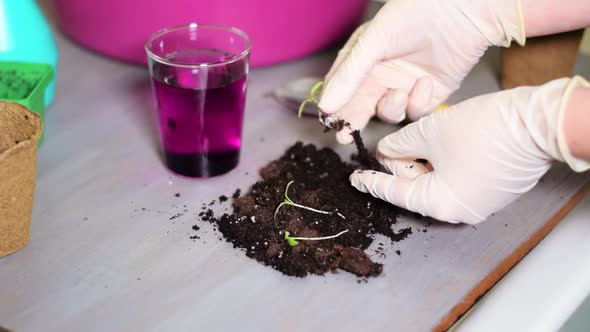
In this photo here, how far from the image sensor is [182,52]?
0.88m

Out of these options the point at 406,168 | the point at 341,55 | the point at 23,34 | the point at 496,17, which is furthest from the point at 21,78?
the point at 496,17

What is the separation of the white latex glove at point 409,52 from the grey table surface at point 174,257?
98 mm

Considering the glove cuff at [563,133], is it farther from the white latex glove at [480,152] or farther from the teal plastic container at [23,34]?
the teal plastic container at [23,34]

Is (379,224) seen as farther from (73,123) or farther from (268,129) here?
(73,123)

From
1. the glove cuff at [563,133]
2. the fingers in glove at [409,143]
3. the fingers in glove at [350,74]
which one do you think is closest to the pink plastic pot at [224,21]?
the fingers in glove at [350,74]

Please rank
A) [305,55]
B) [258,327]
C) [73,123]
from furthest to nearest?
[305,55], [73,123], [258,327]

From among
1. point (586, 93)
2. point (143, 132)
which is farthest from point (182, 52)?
point (586, 93)

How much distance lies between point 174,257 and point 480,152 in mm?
391

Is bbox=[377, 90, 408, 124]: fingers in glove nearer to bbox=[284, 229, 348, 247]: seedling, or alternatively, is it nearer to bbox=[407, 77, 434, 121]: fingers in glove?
bbox=[407, 77, 434, 121]: fingers in glove

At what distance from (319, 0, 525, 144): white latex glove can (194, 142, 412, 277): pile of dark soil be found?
0.09 metres

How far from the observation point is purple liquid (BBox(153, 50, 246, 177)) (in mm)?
782

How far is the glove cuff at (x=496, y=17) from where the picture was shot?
84cm

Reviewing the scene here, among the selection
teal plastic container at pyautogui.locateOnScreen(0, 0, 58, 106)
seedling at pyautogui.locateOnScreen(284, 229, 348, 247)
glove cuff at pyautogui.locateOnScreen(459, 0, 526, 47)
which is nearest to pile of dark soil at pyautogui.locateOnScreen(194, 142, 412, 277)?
seedling at pyautogui.locateOnScreen(284, 229, 348, 247)

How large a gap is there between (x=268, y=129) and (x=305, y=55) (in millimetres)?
214
